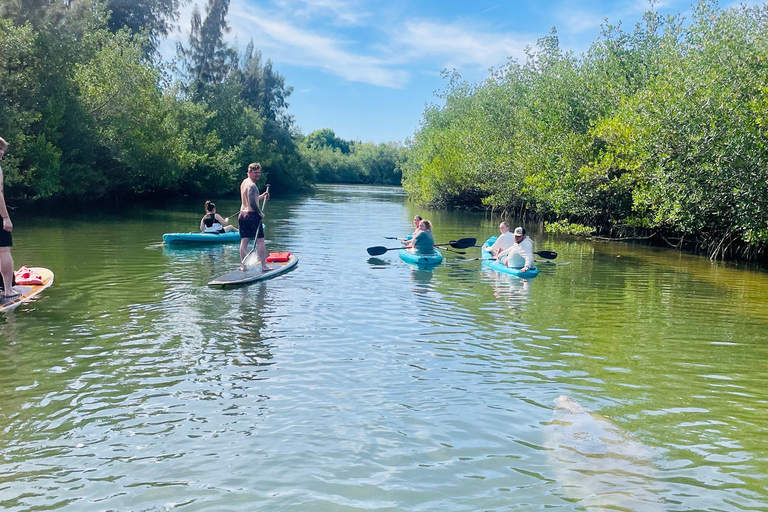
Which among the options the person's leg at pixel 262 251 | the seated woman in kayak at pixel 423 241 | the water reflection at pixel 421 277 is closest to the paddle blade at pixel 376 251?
the seated woman in kayak at pixel 423 241

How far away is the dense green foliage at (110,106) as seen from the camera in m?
21.3

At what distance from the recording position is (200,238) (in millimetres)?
16656

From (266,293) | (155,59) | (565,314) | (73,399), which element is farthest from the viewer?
(155,59)

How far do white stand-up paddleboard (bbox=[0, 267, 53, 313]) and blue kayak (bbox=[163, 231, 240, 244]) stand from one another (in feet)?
19.9

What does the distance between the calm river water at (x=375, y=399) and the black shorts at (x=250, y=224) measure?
41.0 inches

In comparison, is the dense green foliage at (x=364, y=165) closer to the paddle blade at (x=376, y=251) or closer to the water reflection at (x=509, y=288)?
the paddle blade at (x=376, y=251)

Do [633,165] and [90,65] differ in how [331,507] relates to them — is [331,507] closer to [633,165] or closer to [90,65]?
[633,165]

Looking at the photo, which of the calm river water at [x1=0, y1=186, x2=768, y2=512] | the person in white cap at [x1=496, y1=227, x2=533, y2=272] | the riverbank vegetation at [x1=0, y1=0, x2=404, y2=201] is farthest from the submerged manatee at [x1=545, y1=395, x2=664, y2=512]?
the riverbank vegetation at [x1=0, y1=0, x2=404, y2=201]

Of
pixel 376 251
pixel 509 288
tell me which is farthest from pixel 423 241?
pixel 509 288

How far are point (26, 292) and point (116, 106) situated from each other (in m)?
22.4

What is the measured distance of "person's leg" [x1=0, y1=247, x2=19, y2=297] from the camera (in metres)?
8.02

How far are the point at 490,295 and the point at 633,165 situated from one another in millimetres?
10830

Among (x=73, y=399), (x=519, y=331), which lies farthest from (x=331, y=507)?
(x=519, y=331)

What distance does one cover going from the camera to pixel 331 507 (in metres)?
3.71
